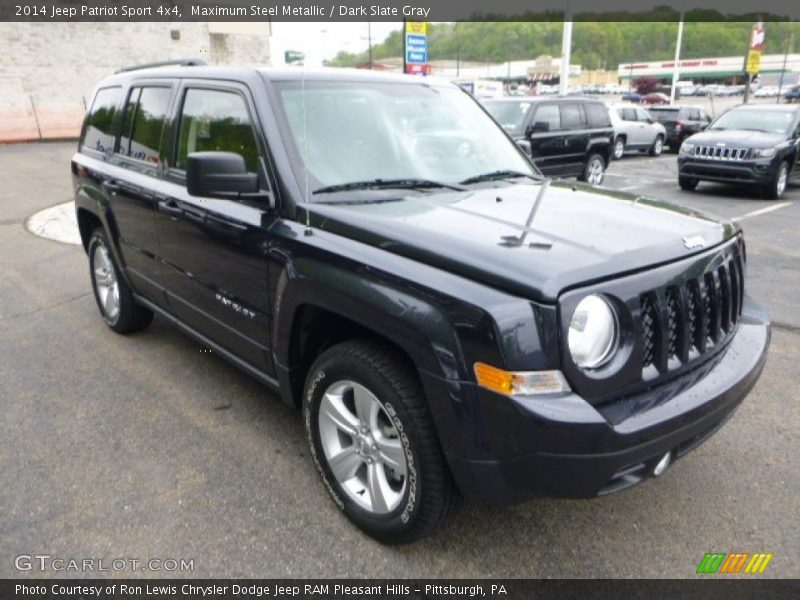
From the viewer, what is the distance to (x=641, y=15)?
194 ft

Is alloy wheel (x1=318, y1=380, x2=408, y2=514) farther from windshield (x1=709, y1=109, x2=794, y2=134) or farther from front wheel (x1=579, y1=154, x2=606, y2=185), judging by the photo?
windshield (x1=709, y1=109, x2=794, y2=134)

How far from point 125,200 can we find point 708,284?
138 inches

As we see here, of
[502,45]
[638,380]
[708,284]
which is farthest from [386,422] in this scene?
[502,45]

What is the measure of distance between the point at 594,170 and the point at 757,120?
315cm

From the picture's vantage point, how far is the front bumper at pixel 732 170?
11289mm

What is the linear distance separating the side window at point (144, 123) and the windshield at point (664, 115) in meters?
21.8

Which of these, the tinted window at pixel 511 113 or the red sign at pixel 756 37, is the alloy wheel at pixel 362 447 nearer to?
the tinted window at pixel 511 113

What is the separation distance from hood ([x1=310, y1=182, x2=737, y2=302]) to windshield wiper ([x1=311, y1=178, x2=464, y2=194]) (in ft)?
0.37

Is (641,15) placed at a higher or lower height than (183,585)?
higher

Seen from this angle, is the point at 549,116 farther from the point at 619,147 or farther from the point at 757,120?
the point at 619,147

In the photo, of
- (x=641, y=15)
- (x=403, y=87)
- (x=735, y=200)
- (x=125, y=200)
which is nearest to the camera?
(x=403, y=87)

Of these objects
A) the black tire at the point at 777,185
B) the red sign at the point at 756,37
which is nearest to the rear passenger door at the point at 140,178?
the black tire at the point at 777,185

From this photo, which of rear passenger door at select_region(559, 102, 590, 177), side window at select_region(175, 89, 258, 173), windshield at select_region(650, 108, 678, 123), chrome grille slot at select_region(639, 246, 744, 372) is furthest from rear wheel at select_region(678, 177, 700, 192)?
side window at select_region(175, 89, 258, 173)

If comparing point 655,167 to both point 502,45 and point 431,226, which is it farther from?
point 502,45
